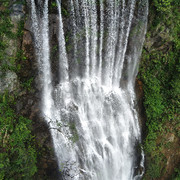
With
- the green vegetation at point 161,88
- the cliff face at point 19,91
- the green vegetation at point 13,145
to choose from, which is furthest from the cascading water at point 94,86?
the green vegetation at point 13,145

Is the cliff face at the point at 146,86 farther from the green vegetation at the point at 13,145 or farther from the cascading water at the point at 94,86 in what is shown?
the cascading water at the point at 94,86

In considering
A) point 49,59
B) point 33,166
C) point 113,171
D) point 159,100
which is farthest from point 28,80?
point 159,100

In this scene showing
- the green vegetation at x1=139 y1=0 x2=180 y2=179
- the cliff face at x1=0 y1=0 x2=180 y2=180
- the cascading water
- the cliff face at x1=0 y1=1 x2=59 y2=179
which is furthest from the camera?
the green vegetation at x1=139 y1=0 x2=180 y2=179

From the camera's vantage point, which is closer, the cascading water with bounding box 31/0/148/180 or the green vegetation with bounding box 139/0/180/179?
the cascading water with bounding box 31/0/148/180

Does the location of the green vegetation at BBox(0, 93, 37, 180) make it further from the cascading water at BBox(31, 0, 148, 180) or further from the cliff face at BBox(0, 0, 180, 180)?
the cascading water at BBox(31, 0, 148, 180)

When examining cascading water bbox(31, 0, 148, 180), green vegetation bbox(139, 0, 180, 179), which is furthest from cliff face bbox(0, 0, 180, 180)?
cascading water bbox(31, 0, 148, 180)

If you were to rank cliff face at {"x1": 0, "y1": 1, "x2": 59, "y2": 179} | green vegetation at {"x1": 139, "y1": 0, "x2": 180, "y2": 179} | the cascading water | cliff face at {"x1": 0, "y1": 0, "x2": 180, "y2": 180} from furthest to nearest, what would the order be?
green vegetation at {"x1": 139, "y1": 0, "x2": 180, "y2": 179} → the cascading water → cliff face at {"x1": 0, "y1": 0, "x2": 180, "y2": 180} → cliff face at {"x1": 0, "y1": 1, "x2": 59, "y2": 179}
